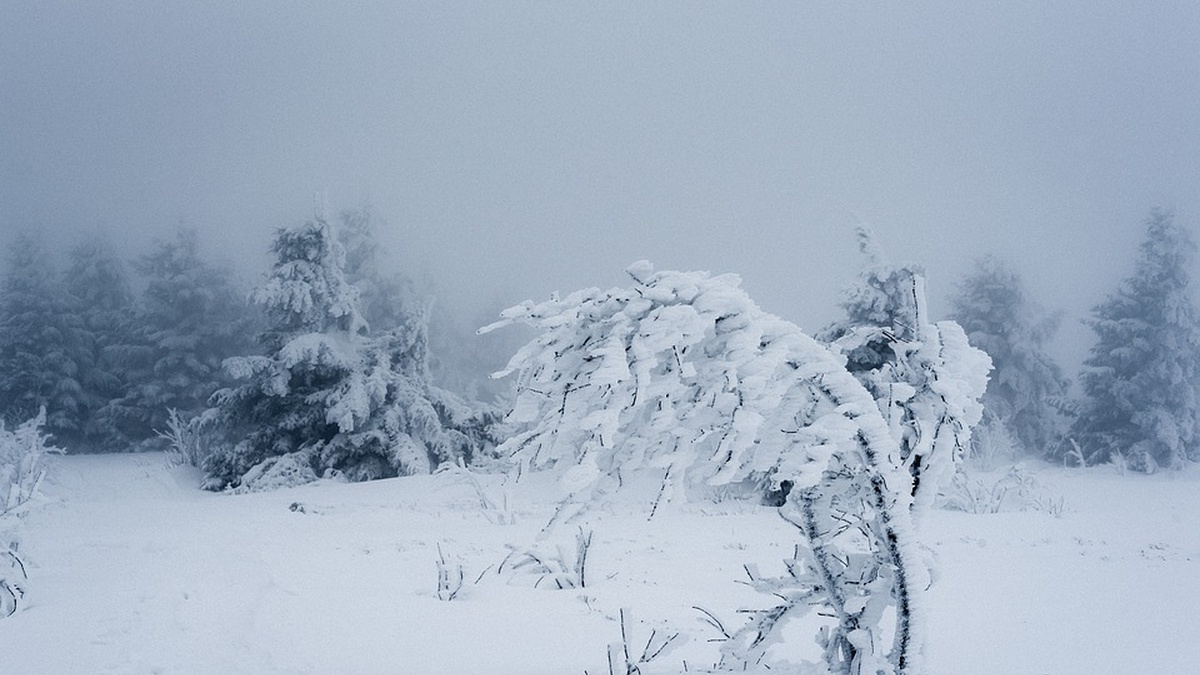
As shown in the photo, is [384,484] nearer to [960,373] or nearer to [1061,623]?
[1061,623]

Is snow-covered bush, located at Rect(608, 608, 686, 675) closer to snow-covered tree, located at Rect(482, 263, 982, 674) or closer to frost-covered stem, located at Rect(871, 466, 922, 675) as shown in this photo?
snow-covered tree, located at Rect(482, 263, 982, 674)

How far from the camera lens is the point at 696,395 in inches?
123

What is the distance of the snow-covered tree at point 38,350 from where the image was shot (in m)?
29.8

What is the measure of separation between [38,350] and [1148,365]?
46.0m

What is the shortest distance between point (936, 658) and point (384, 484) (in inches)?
633

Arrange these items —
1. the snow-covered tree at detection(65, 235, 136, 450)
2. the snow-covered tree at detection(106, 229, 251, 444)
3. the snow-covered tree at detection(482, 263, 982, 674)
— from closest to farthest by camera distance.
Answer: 1. the snow-covered tree at detection(482, 263, 982, 674)
2. the snow-covered tree at detection(106, 229, 251, 444)
3. the snow-covered tree at detection(65, 235, 136, 450)

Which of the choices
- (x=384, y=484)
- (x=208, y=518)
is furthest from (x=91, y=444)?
(x=208, y=518)

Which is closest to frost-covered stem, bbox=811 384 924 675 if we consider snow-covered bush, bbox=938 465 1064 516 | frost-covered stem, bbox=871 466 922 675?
frost-covered stem, bbox=871 466 922 675

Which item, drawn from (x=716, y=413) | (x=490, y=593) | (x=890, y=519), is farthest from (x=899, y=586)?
(x=490, y=593)

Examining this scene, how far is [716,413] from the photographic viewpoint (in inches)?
117

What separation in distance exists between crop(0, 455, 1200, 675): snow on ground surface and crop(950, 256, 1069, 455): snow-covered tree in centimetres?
1780

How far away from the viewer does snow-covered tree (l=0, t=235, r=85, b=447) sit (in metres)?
29.8

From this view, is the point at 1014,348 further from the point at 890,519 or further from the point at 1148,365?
the point at 890,519

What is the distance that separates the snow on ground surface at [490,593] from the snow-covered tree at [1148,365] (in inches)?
577
